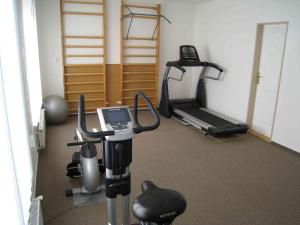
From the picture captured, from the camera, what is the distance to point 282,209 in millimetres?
2807

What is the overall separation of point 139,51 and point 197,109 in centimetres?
201

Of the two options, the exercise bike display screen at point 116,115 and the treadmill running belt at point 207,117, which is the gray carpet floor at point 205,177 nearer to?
the treadmill running belt at point 207,117

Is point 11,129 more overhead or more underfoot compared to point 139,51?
more underfoot

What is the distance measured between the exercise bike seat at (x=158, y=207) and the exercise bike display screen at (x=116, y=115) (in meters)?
0.63

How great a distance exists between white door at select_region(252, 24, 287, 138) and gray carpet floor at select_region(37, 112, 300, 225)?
40 cm

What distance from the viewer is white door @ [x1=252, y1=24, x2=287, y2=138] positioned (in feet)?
15.0

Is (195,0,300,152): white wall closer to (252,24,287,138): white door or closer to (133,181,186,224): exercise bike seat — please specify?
(252,24,287,138): white door

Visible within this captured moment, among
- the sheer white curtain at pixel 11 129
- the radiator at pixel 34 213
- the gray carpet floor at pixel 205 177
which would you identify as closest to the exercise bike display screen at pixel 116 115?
the sheer white curtain at pixel 11 129

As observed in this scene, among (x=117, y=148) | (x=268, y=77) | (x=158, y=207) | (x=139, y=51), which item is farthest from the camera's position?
(x=139, y=51)

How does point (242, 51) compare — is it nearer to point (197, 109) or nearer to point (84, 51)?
point (197, 109)

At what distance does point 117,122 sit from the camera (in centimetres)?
184

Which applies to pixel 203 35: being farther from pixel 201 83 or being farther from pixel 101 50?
pixel 101 50

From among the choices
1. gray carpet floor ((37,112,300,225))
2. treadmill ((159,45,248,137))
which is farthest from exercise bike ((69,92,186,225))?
treadmill ((159,45,248,137))

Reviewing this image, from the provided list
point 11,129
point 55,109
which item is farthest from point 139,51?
point 11,129
